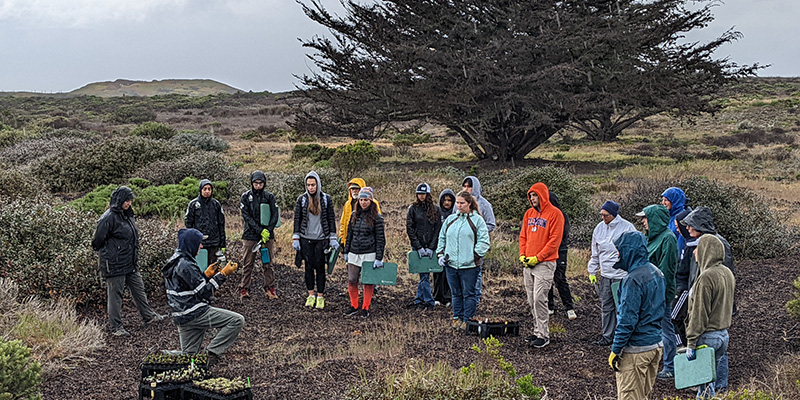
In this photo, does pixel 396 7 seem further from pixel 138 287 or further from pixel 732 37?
pixel 138 287

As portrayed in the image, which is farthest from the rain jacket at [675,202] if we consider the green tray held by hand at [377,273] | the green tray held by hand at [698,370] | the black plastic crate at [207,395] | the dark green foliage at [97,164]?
the dark green foliage at [97,164]

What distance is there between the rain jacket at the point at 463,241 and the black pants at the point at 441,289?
1423 millimetres

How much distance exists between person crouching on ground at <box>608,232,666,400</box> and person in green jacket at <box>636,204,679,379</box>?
142 cm

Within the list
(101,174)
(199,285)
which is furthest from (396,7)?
(199,285)

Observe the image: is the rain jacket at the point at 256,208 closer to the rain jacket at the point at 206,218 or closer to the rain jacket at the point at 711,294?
the rain jacket at the point at 206,218

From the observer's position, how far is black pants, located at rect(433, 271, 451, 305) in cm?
959

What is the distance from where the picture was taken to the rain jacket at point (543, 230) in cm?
734

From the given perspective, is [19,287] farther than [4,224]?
No

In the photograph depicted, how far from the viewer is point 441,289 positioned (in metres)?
9.60

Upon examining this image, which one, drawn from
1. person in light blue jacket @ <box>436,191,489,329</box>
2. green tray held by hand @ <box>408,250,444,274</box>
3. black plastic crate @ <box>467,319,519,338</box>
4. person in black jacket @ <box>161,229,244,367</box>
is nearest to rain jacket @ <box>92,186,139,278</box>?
person in black jacket @ <box>161,229,244,367</box>

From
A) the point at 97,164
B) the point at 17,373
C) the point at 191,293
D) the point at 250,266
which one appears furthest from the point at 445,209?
the point at 97,164

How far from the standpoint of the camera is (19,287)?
861 centimetres

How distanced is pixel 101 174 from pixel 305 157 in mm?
10272

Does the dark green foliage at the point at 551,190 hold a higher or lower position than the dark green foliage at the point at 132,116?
lower
